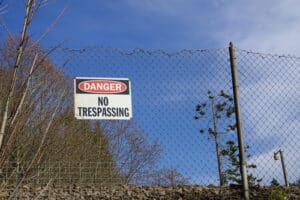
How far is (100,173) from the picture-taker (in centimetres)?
477

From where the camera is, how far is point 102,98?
4.66 m

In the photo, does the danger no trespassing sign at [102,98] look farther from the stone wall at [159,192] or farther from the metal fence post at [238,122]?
the metal fence post at [238,122]

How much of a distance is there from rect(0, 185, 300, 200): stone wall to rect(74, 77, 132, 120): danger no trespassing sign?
89 cm

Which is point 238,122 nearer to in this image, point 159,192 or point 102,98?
point 159,192

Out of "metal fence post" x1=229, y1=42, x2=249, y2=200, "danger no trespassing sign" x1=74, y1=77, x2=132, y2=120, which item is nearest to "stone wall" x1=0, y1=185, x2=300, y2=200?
"metal fence post" x1=229, y1=42, x2=249, y2=200

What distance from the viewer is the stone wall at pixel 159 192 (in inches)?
194

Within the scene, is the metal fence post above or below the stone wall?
above

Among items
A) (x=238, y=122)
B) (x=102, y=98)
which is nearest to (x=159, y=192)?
(x=238, y=122)

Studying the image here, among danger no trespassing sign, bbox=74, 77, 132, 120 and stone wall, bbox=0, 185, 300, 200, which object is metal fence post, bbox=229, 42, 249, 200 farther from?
danger no trespassing sign, bbox=74, 77, 132, 120

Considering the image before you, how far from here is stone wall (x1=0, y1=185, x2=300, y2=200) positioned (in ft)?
16.1

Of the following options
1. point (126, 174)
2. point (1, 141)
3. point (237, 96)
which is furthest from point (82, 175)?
point (1, 141)

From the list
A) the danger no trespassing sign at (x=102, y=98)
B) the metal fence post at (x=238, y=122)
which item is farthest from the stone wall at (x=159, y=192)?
the danger no trespassing sign at (x=102, y=98)

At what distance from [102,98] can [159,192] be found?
1467 millimetres

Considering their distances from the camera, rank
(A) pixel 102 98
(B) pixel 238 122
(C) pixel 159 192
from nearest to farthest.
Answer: (A) pixel 102 98, (B) pixel 238 122, (C) pixel 159 192
